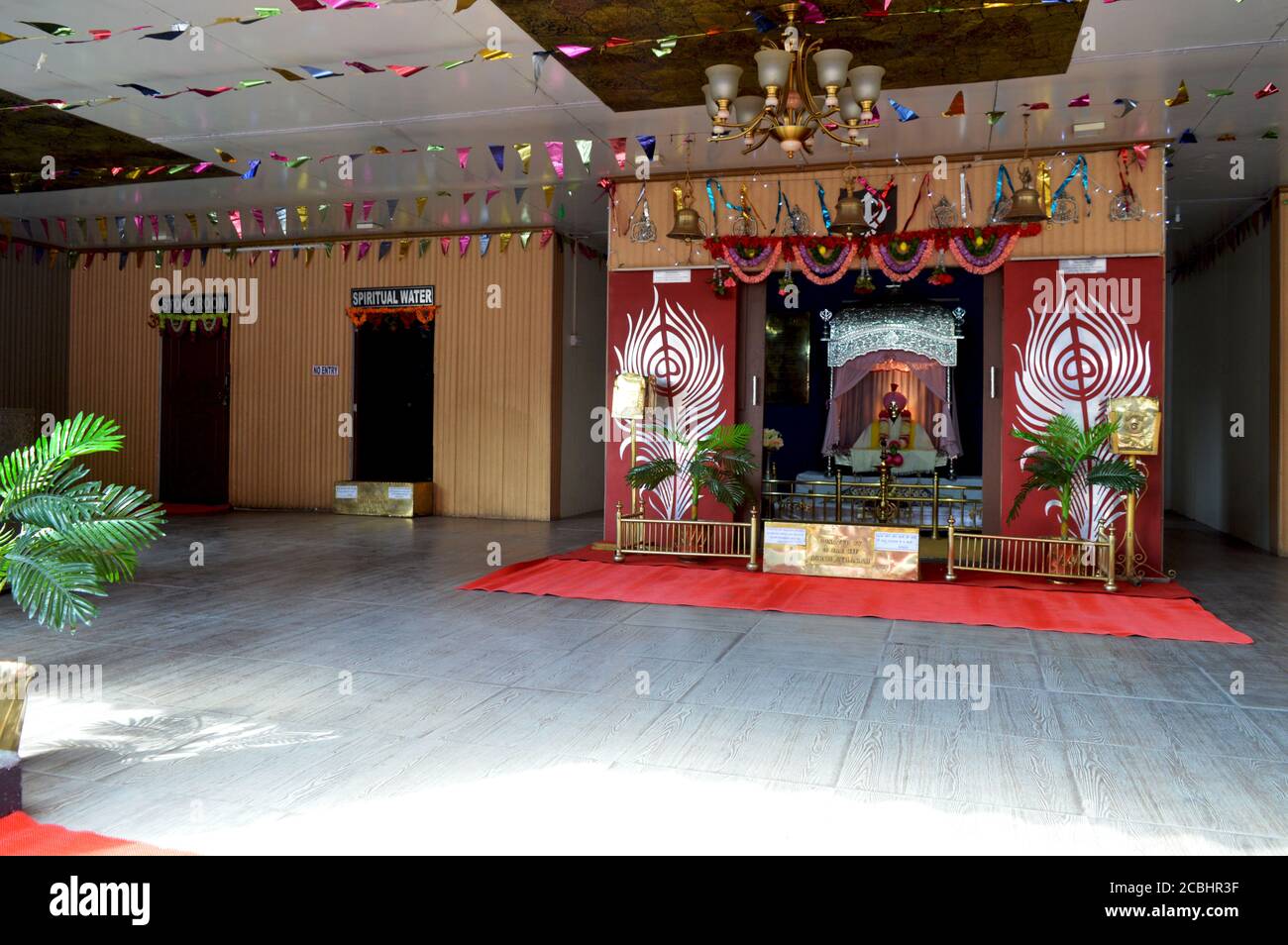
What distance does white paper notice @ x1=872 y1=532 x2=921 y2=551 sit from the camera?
21.6ft

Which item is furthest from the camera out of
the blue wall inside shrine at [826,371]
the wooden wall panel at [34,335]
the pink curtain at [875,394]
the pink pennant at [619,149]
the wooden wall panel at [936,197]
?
the wooden wall panel at [34,335]

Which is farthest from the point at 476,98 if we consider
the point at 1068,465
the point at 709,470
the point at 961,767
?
the point at 961,767

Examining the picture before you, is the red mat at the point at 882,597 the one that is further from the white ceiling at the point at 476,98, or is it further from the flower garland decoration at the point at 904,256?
the white ceiling at the point at 476,98

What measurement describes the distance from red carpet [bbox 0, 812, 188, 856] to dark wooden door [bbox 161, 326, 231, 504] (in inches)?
404

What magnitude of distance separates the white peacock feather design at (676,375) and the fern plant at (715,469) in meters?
0.13

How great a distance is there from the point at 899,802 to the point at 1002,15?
4.36m

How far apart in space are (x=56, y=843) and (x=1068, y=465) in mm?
6356

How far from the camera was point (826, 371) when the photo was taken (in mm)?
11734

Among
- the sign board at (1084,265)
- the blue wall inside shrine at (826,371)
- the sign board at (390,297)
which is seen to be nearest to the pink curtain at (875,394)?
the blue wall inside shrine at (826,371)

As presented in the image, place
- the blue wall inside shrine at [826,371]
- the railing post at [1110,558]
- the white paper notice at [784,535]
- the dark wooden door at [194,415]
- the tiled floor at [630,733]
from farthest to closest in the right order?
the dark wooden door at [194,415] < the blue wall inside shrine at [826,371] < the white paper notice at [784,535] < the railing post at [1110,558] < the tiled floor at [630,733]

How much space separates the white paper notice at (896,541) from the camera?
6574mm

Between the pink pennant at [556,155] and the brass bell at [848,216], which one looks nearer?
the brass bell at [848,216]

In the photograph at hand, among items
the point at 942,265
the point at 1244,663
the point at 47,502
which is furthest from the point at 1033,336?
the point at 47,502
